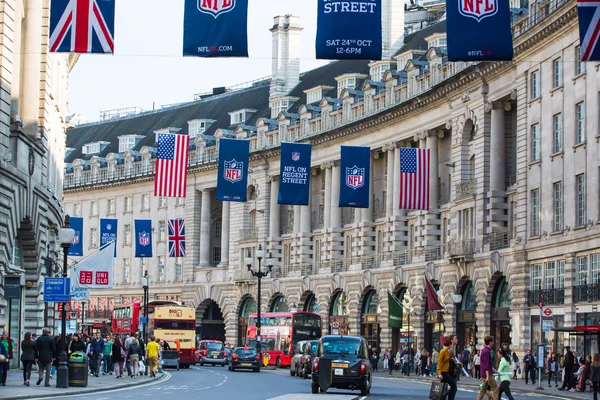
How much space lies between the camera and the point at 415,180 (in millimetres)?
68500

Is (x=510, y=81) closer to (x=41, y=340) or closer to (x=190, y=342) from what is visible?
(x=190, y=342)

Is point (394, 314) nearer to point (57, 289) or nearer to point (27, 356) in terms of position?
point (57, 289)

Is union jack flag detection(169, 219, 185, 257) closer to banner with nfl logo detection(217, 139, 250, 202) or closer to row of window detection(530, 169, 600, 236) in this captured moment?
banner with nfl logo detection(217, 139, 250, 202)

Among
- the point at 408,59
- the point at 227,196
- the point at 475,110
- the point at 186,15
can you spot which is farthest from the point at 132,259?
the point at 186,15

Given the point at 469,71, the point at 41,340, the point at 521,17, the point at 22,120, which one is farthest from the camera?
Result: the point at 469,71

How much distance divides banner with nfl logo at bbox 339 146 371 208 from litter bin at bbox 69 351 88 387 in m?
21.2

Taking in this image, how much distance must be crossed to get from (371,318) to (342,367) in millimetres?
53036

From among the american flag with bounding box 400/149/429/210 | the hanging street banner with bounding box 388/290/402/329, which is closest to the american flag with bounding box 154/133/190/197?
the american flag with bounding box 400/149/429/210

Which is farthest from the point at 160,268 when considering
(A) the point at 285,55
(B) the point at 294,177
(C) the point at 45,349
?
(C) the point at 45,349

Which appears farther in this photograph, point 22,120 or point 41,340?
point 22,120

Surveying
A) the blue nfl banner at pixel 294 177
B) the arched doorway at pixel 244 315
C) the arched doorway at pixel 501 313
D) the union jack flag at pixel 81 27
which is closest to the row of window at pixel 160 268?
the arched doorway at pixel 244 315

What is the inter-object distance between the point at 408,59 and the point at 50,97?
1584 inches

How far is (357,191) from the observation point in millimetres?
62469

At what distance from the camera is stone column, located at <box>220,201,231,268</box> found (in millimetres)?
120500
